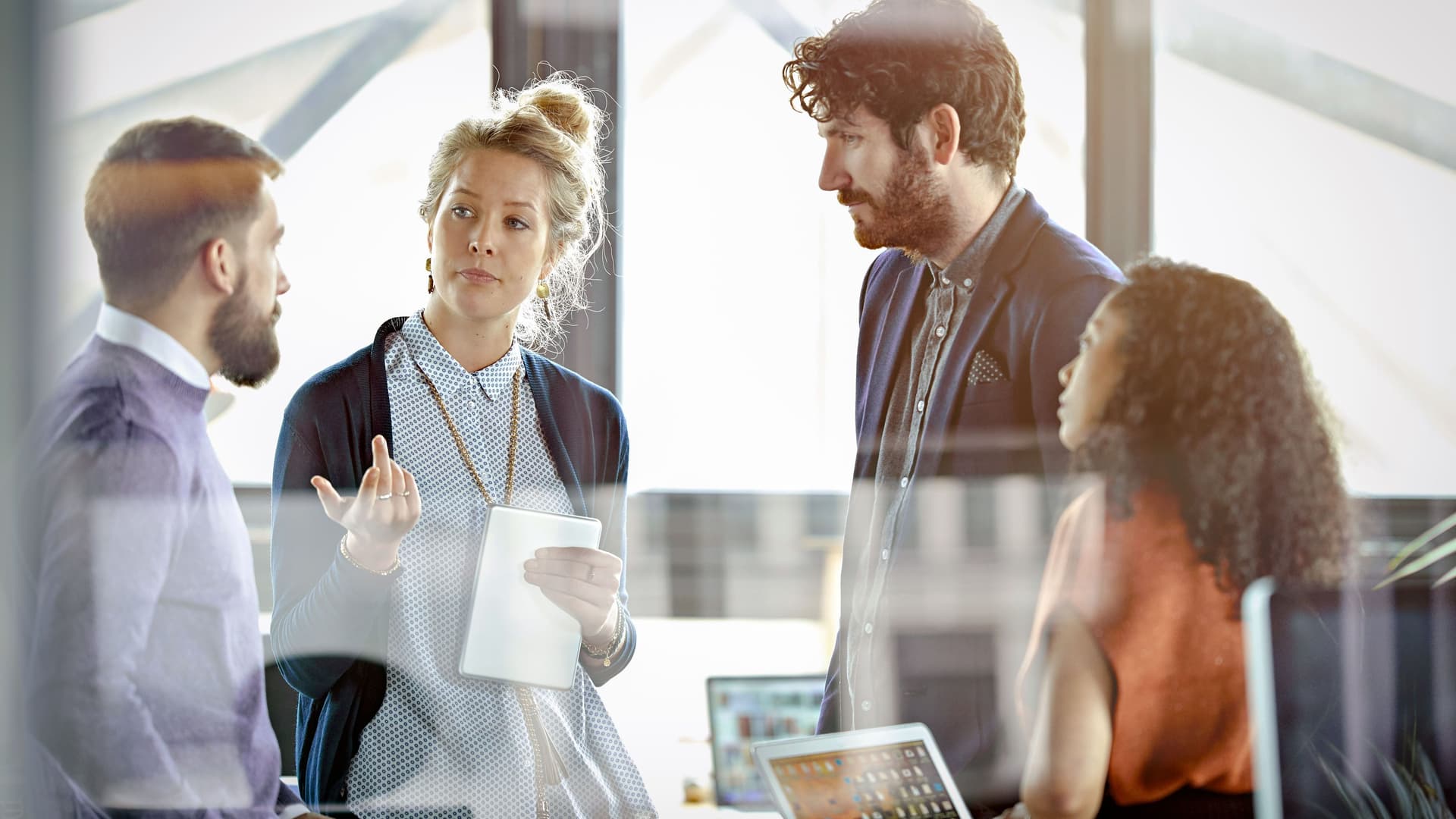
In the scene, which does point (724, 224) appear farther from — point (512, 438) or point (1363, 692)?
point (1363, 692)

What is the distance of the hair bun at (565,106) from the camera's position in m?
1.26

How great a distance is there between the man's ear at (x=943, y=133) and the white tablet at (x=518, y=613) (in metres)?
0.55

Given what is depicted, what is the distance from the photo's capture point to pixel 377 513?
119cm

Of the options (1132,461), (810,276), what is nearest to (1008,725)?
(1132,461)

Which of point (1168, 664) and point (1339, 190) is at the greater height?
point (1339, 190)

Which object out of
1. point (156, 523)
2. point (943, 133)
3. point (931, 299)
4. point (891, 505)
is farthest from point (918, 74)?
point (156, 523)

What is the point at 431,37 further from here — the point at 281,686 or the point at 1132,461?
the point at 1132,461

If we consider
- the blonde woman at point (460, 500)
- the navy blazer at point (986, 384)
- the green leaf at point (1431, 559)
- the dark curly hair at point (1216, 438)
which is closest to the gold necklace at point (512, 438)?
the blonde woman at point (460, 500)

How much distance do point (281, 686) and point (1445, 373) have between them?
1.37 meters

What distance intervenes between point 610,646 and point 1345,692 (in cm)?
74

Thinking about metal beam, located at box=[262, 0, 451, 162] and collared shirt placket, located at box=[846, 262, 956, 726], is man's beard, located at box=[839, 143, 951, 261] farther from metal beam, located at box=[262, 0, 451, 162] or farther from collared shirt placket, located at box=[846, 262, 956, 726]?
metal beam, located at box=[262, 0, 451, 162]

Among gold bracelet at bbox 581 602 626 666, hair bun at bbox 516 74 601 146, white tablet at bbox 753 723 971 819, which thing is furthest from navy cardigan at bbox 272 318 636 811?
white tablet at bbox 753 723 971 819

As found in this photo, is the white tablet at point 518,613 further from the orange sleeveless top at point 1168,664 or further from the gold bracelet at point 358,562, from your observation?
the orange sleeveless top at point 1168,664

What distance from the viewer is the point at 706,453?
1.29m
